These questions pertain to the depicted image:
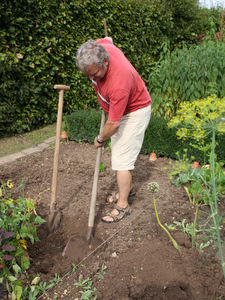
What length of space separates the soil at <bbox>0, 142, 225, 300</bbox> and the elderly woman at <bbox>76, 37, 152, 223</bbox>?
10.5 inches

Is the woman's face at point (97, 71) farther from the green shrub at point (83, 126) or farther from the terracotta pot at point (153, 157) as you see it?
the green shrub at point (83, 126)

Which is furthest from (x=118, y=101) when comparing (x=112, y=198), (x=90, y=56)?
(x=112, y=198)

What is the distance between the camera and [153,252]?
236 centimetres

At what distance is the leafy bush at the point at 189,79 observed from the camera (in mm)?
4926

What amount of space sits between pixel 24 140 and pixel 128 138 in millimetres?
3206

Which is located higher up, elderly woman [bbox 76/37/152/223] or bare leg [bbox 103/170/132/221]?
elderly woman [bbox 76/37/152/223]

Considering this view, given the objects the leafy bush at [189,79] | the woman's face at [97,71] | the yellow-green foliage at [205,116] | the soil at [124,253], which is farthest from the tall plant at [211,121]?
the leafy bush at [189,79]

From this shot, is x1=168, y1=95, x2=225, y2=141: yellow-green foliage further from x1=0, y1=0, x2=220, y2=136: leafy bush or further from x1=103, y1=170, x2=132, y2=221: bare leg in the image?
x1=0, y1=0, x2=220, y2=136: leafy bush

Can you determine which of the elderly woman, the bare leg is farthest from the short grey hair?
the bare leg

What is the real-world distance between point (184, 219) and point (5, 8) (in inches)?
181

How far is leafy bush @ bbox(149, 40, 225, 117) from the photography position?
16.2ft

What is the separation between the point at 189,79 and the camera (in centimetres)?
504

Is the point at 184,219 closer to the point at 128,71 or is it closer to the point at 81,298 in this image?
the point at 81,298

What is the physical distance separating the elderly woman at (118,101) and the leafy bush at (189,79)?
2430 mm
